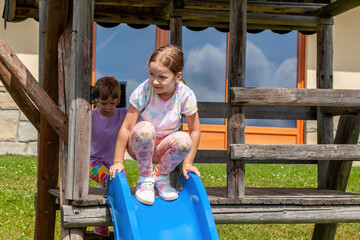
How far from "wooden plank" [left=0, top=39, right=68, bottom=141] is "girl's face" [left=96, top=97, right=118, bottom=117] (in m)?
0.54

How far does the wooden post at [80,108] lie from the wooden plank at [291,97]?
118 centimetres

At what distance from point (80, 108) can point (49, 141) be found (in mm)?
1146

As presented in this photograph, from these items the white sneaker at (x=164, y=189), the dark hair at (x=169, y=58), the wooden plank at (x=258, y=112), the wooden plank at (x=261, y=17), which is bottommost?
the white sneaker at (x=164, y=189)

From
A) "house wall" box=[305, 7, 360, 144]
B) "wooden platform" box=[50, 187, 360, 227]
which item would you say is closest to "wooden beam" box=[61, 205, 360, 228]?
"wooden platform" box=[50, 187, 360, 227]

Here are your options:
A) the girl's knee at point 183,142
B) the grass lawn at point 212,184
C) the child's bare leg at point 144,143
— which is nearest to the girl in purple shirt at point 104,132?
the child's bare leg at point 144,143

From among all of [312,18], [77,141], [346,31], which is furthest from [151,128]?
[346,31]

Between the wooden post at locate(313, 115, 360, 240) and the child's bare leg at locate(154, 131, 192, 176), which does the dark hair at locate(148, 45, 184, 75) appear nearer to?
the child's bare leg at locate(154, 131, 192, 176)

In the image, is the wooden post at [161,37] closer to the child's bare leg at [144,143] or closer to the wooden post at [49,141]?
A: the wooden post at [49,141]

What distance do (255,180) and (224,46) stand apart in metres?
3.73

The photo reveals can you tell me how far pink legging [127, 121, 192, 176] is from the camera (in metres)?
3.98

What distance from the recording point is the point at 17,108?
1085 centimetres

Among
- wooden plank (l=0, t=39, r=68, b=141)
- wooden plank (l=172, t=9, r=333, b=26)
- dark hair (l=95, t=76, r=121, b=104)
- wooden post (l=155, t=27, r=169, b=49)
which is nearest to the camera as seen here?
wooden plank (l=0, t=39, r=68, b=141)

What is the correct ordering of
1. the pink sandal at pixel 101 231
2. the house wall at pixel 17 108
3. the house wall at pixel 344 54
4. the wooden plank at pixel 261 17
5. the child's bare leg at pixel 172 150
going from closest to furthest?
the child's bare leg at pixel 172 150
the pink sandal at pixel 101 231
the wooden plank at pixel 261 17
the house wall at pixel 17 108
the house wall at pixel 344 54

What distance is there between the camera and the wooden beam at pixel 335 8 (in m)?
6.13
